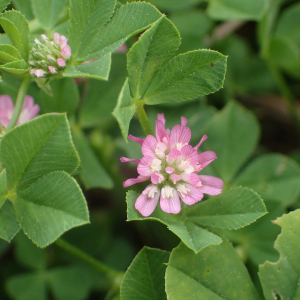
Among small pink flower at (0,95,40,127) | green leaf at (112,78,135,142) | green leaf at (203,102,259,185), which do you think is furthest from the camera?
green leaf at (203,102,259,185)

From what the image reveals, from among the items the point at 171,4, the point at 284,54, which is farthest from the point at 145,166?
the point at 284,54

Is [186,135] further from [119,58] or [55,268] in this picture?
[55,268]

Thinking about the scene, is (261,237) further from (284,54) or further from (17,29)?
(17,29)

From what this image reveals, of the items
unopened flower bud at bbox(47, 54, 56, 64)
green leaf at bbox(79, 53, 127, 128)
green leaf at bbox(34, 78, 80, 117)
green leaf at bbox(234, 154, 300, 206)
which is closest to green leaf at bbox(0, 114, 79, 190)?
unopened flower bud at bbox(47, 54, 56, 64)

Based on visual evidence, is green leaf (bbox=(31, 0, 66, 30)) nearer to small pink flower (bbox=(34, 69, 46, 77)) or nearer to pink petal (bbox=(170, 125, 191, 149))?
small pink flower (bbox=(34, 69, 46, 77))

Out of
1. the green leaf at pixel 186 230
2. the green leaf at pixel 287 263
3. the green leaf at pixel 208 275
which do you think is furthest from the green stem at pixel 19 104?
the green leaf at pixel 287 263

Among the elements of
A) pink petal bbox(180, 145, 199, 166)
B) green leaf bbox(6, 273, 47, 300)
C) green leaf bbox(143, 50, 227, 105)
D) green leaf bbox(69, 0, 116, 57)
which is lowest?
green leaf bbox(6, 273, 47, 300)

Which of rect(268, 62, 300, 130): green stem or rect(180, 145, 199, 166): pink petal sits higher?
rect(180, 145, 199, 166): pink petal

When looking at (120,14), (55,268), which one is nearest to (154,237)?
(55,268)
